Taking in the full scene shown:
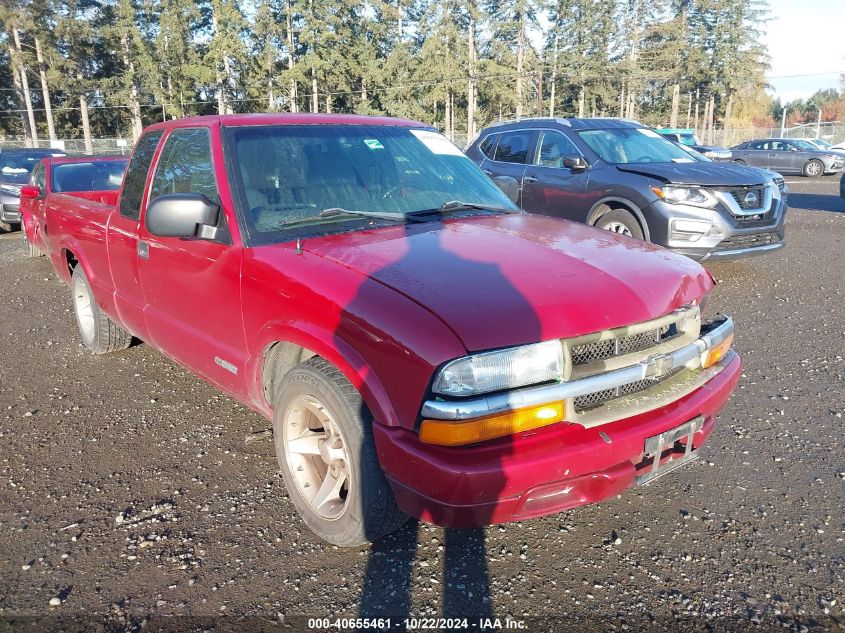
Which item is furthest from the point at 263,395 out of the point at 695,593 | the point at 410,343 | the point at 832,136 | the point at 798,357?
the point at 832,136

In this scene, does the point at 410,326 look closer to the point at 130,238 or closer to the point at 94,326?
the point at 130,238

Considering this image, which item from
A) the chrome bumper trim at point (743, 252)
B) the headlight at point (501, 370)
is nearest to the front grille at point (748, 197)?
the chrome bumper trim at point (743, 252)

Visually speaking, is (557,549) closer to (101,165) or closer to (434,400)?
(434,400)

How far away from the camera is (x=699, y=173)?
7.11 m

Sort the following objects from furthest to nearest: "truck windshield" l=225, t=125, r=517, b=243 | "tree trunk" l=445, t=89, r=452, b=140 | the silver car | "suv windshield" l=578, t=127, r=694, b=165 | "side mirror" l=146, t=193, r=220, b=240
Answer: "tree trunk" l=445, t=89, r=452, b=140 → the silver car → "suv windshield" l=578, t=127, r=694, b=165 → "truck windshield" l=225, t=125, r=517, b=243 → "side mirror" l=146, t=193, r=220, b=240

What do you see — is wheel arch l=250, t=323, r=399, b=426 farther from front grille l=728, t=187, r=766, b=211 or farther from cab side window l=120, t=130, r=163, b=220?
front grille l=728, t=187, r=766, b=211

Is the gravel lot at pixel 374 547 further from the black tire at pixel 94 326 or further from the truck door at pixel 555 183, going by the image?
the truck door at pixel 555 183

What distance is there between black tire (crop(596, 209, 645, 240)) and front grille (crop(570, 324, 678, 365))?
15.5 ft

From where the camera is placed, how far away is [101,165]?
9797 millimetres

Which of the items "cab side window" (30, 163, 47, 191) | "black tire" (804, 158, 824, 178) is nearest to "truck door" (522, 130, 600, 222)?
"cab side window" (30, 163, 47, 191)

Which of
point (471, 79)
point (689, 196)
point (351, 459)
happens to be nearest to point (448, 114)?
point (471, 79)

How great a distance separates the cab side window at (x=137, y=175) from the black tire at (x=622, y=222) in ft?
16.2

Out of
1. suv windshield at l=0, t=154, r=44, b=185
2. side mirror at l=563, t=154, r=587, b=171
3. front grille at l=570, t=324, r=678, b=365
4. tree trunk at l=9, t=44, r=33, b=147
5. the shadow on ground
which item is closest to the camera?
front grille at l=570, t=324, r=678, b=365

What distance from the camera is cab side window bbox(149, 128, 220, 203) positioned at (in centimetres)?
334
